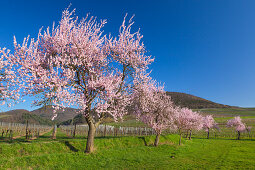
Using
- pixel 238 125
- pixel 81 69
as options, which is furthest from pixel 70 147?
pixel 238 125

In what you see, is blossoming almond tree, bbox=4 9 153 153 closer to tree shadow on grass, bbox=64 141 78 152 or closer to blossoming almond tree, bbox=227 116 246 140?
tree shadow on grass, bbox=64 141 78 152

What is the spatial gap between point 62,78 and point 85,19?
24.8 feet

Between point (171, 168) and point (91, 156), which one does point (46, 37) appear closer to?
point (91, 156)

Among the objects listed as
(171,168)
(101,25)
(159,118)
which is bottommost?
(171,168)

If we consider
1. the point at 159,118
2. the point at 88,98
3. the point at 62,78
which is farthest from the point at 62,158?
the point at 159,118

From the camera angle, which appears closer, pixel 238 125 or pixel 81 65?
pixel 81 65

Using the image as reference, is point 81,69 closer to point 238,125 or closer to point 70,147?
point 70,147

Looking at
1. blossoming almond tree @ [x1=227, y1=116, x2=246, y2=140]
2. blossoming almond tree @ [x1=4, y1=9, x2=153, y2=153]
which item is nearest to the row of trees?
blossoming almond tree @ [x1=4, y1=9, x2=153, y2=153]

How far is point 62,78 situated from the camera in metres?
15.0

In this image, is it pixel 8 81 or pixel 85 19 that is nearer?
pixel 8 81

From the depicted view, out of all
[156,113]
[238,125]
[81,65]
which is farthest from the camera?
[238,125]

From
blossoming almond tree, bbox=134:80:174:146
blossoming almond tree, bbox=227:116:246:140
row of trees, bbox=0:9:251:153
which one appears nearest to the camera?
row of trees, bbox=0:9:251:153

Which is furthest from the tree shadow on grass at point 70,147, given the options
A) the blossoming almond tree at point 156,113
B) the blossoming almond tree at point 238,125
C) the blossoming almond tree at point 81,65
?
the blossoming almond tree at point 238,125

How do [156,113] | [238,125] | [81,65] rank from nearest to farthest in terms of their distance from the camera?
[81,65]
[156,113]
[238,125]
